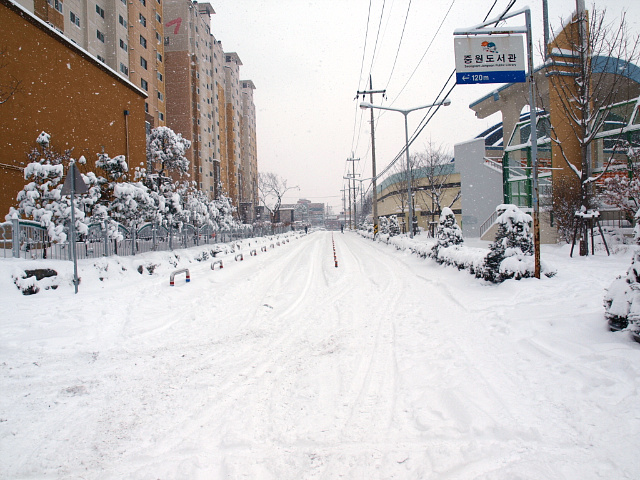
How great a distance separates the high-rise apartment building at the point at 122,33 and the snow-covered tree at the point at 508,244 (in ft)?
101

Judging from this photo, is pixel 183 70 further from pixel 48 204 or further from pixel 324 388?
pixel 324 388

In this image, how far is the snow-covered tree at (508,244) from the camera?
362 inches

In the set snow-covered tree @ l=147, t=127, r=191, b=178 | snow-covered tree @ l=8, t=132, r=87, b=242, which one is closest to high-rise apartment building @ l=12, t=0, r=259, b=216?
snow-covered tree @ l=147, t=127, r=191, b=178

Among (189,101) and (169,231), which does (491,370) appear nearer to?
(169,231)

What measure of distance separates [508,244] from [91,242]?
13.4 metres

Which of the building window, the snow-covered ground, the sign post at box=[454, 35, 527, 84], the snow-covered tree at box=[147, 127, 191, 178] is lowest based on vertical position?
the snow-covered ground

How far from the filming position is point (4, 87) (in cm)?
1429

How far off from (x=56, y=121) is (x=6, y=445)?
1813cm

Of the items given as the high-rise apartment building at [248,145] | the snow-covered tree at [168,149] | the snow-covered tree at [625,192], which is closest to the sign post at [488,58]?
the snow-covered tree at [625,192]

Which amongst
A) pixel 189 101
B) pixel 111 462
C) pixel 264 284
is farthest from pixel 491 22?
pixel 189 101

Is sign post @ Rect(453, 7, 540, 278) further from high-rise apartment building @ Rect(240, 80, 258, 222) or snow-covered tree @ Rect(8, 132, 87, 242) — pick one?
high-rise apartment building @ Rect(240, 80, 258, 222)

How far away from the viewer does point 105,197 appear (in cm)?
1605

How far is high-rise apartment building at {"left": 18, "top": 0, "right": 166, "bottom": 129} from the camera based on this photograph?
87.9 ft

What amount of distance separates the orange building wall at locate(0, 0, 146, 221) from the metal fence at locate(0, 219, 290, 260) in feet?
14.6
